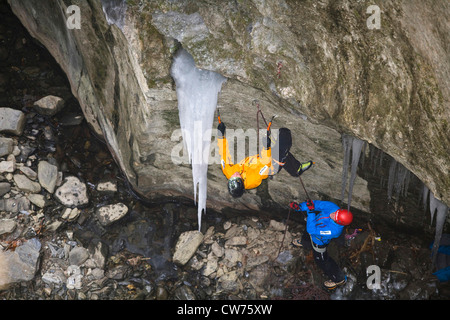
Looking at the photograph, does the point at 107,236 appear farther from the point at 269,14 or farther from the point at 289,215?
the point at 269,14

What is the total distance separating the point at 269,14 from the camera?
481cm

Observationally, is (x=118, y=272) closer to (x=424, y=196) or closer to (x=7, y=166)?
(x=7, y=166)

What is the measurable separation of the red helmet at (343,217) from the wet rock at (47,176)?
19.1 feet

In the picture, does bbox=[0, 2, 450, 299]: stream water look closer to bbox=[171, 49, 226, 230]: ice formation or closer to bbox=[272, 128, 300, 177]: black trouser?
bbox=[272, 128, 300, 177]: black trouser

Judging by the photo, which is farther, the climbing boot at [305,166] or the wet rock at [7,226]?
the wet rock at [7,226]

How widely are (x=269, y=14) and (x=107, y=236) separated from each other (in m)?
5.66

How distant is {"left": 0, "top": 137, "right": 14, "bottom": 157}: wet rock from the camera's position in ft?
25.7

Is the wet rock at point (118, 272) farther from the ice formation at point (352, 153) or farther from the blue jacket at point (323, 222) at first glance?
the ice formation at point (352, 153)

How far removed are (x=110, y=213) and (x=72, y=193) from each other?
92cm

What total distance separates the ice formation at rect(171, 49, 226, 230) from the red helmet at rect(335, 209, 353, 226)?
102 inches

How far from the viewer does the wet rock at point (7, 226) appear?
7.26 m

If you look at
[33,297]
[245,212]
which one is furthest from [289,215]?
[33,297]

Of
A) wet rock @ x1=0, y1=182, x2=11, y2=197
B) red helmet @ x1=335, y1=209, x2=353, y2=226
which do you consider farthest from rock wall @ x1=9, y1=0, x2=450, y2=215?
wet rock @ x1=0, y1=182, x2=11, y2=197

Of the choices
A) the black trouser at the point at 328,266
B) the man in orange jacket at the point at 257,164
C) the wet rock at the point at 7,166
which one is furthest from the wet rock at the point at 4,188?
the black trouser at the point at 328,266
